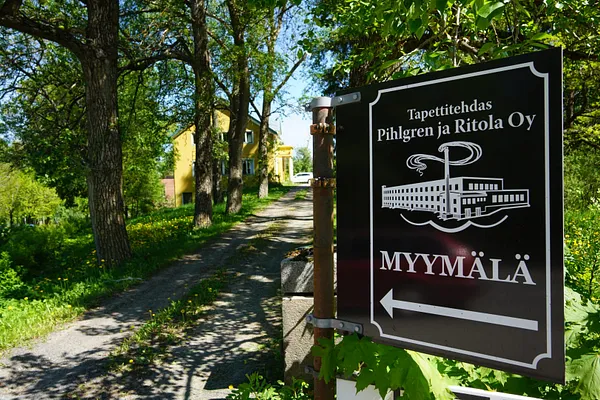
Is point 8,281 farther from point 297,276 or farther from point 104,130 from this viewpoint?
point 297,276

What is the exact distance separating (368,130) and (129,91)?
64.3ft

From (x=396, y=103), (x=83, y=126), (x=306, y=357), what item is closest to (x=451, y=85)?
(x=396, y=103)

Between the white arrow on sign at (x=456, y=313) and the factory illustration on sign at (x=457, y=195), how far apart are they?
315mm

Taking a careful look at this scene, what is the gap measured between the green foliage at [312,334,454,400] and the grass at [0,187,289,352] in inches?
227

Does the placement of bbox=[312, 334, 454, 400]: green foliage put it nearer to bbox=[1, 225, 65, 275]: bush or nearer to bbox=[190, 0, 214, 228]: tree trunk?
bbox=[1, 225, 65, 275]: bush

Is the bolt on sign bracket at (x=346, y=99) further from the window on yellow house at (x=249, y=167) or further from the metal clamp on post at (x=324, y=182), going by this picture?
the window on yellow house at (x=249, y=167)

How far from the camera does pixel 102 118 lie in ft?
32.1

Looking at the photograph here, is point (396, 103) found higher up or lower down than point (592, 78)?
lower down

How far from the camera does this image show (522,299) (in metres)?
1.58

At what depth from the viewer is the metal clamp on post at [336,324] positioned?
2.03m

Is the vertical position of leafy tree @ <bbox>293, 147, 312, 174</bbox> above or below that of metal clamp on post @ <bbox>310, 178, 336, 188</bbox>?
above

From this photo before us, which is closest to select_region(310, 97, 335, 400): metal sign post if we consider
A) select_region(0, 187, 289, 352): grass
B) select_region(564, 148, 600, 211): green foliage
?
select_region(0, 187, 289, 352): grass

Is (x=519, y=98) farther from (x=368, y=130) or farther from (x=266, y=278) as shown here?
(x=266, y=278)

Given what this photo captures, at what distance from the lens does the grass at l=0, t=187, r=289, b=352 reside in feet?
22.4
